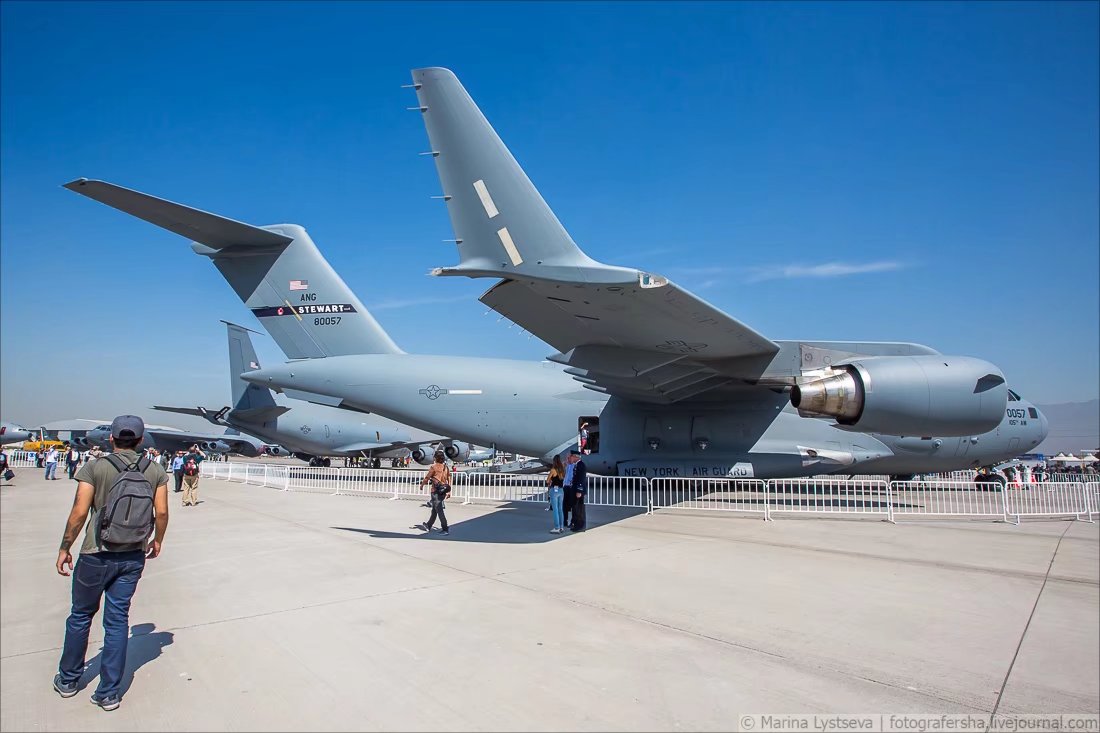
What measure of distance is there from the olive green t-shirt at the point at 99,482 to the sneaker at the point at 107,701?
2.30ft

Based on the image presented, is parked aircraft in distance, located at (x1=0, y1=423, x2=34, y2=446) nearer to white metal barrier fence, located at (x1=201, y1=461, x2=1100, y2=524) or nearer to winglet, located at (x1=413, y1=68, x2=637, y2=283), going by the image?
white metal barrier fence, located at (x1=201, y1=461, x2=1100, y2=524)

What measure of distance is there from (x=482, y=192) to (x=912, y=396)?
5.23 meters

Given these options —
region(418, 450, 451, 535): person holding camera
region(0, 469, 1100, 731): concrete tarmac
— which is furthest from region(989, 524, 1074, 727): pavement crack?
region(418, 450, 451, 535): person holding camera

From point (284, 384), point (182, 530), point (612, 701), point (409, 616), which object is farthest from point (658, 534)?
point (284, 384)

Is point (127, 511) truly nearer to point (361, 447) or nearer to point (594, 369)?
point (594, 369)

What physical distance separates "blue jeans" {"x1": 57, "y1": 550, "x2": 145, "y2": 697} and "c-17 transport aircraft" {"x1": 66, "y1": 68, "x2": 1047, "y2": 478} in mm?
4191

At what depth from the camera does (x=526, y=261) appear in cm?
679

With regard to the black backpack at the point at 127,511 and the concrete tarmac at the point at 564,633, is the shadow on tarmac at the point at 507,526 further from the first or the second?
the black backpack at the point at 127,511

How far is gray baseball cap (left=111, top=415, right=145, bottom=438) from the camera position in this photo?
3318 millimetres

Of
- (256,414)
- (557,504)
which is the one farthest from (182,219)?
(256,414)

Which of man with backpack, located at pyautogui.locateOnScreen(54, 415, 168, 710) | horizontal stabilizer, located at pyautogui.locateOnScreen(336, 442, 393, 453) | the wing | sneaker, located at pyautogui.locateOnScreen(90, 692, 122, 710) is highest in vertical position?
the wing

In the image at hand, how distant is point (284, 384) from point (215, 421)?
57.3 ft

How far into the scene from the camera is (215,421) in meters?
27.7

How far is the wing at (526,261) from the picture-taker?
648 cm
